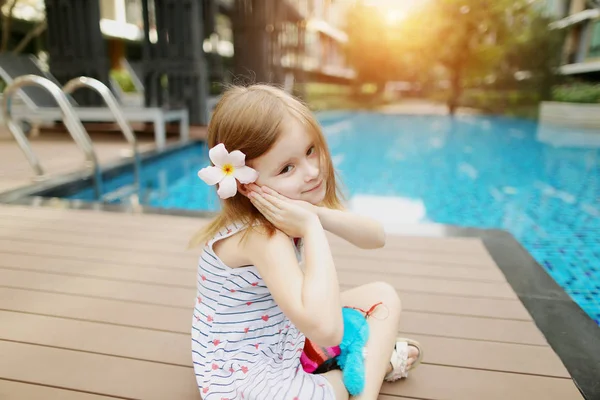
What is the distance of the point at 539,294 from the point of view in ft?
6.56

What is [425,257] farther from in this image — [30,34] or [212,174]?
[30,34]

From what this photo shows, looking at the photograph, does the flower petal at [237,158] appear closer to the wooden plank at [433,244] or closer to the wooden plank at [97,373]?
the wooden plank at [97,373]

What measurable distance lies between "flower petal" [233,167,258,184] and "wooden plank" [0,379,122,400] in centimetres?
85

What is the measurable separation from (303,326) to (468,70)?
21614mm

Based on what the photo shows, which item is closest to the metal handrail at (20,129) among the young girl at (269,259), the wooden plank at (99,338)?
the wooden plank at (99,338)

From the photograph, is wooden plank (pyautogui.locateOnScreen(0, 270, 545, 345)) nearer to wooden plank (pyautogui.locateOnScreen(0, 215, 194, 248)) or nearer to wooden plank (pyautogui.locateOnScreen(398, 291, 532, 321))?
wooden plank (pyautogui.locateOnScreen(398, 291, 532, 321))

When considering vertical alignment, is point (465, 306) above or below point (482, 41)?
below


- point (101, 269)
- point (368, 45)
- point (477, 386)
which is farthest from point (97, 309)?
point (368, 45)

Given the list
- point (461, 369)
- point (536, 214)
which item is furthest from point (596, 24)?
point (461, 369)

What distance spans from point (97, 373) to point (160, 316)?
0.38 m

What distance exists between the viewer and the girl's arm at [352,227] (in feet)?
3.82

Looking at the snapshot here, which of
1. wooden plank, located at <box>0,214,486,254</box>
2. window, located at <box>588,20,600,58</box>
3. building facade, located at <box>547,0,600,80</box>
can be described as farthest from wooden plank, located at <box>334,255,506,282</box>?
window, located at <box>588,20,600,58</box>

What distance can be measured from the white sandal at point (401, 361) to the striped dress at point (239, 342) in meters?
0.32

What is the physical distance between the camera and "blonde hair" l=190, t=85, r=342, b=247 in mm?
1014
